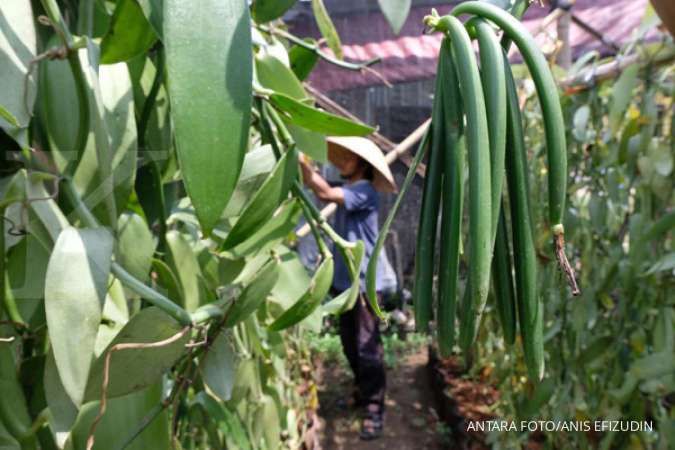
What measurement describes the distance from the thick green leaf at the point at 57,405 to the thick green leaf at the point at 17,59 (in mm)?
127

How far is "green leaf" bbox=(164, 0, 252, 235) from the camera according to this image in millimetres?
211

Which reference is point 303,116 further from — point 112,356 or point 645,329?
point 645,329

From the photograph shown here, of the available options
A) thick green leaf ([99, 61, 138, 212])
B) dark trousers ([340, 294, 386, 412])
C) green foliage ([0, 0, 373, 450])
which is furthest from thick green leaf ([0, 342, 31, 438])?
dark trousers ([340, 294, 386, 412])

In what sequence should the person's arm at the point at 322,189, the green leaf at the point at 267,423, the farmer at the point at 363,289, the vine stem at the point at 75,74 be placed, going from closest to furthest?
the vine stem at the point at 75,74
the green leaf at the point at 267,423
the person's arm at the point at 322,189
the farmer at the point at 363,289

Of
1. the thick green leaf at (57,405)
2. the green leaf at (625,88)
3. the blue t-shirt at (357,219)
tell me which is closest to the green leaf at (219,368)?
the thick green leaf at (57,405)

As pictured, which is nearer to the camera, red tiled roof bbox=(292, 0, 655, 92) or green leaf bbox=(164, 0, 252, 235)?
green leaf bbox=(164, 0, 252, 235)

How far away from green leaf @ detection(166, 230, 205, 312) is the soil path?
68.7 inches

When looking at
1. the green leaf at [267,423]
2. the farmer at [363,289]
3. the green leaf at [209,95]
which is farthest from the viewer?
the farmer at [363,289]

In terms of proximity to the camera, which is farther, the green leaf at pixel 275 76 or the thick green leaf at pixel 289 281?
the thick green leaf at pixel 289 281

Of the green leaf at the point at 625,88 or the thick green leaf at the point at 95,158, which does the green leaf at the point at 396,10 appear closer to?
the thick green leaf at the point at 95,158

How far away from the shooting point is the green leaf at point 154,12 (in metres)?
0.29

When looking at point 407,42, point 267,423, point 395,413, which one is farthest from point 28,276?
point 395,413

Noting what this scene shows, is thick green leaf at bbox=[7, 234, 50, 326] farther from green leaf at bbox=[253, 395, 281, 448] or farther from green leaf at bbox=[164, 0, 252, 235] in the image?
green leaf at bbox=[253, 395, 281, 448]

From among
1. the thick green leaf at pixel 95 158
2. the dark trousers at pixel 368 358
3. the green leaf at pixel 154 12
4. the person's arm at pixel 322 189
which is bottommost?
the dark trousers at pixel 368 358
